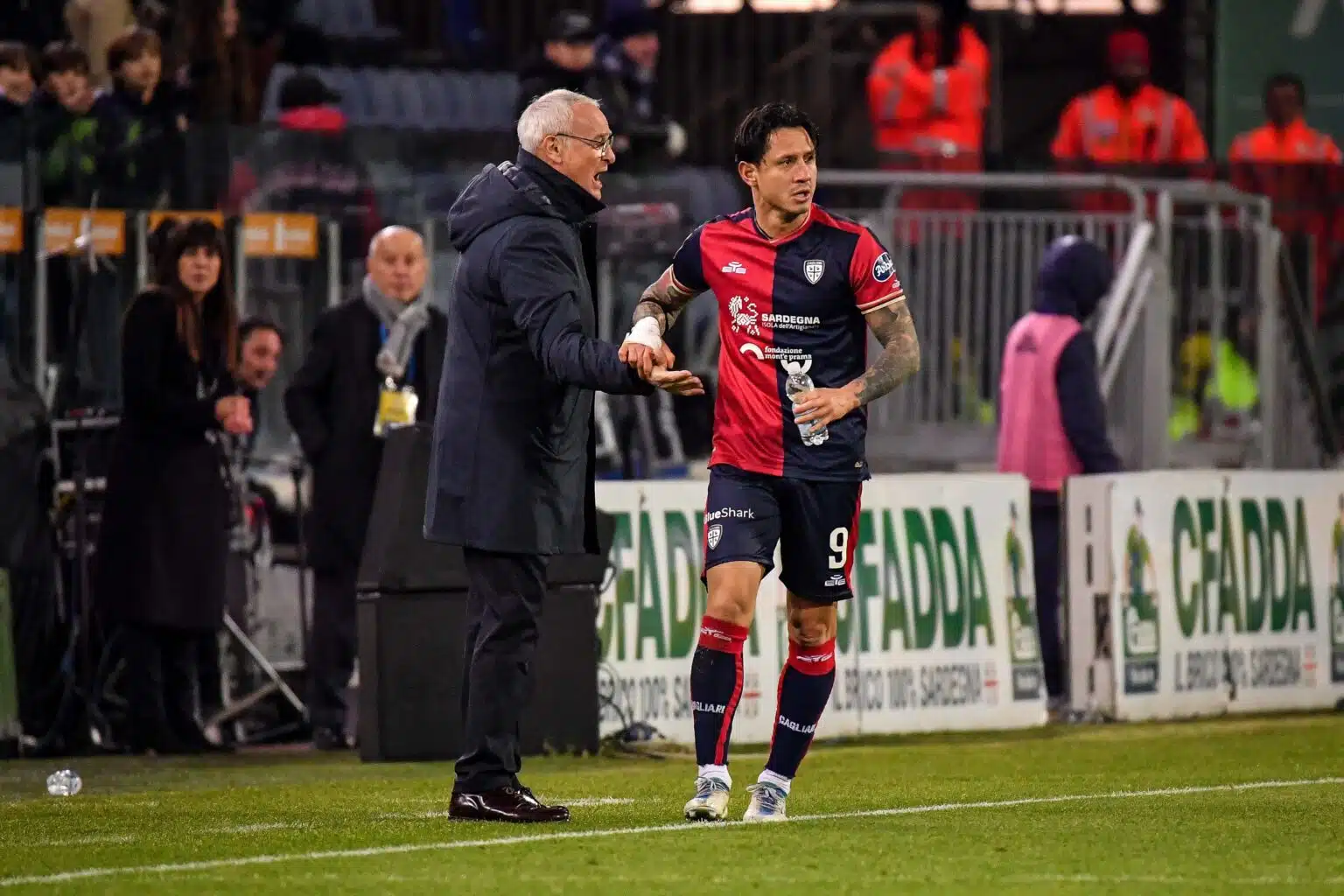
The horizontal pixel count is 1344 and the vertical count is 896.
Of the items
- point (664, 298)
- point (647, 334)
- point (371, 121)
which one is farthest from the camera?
point (371, 121)

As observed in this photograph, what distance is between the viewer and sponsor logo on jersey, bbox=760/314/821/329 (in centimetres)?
897

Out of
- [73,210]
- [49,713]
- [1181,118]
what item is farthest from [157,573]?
[1181,118]

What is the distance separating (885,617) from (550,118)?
5367 mm

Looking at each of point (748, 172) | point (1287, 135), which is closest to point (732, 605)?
point (748, 172)

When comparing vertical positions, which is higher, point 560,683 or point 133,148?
point 133,148

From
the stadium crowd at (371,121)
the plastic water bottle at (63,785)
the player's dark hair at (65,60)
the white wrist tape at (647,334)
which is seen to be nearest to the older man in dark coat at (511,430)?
the white wrist tape at (647,334)

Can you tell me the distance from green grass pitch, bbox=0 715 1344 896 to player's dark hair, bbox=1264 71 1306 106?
805 cm

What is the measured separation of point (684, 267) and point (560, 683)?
3522 millimetres

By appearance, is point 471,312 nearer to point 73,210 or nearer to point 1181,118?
point 73,210

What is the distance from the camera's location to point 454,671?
39.4 feet

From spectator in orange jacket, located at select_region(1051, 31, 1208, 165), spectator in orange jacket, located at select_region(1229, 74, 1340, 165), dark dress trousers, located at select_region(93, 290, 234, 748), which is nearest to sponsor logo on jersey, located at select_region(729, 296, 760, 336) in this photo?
Result: dark dress trousers, located at select_region(93, 290, 234, 748)

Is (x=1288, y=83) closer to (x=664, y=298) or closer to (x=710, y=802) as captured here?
(x=664, y=298)

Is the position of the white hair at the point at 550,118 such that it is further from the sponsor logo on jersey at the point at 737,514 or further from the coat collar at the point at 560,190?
the sponsor logo on jersey at the point at 737,514

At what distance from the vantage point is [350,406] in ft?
43.8
